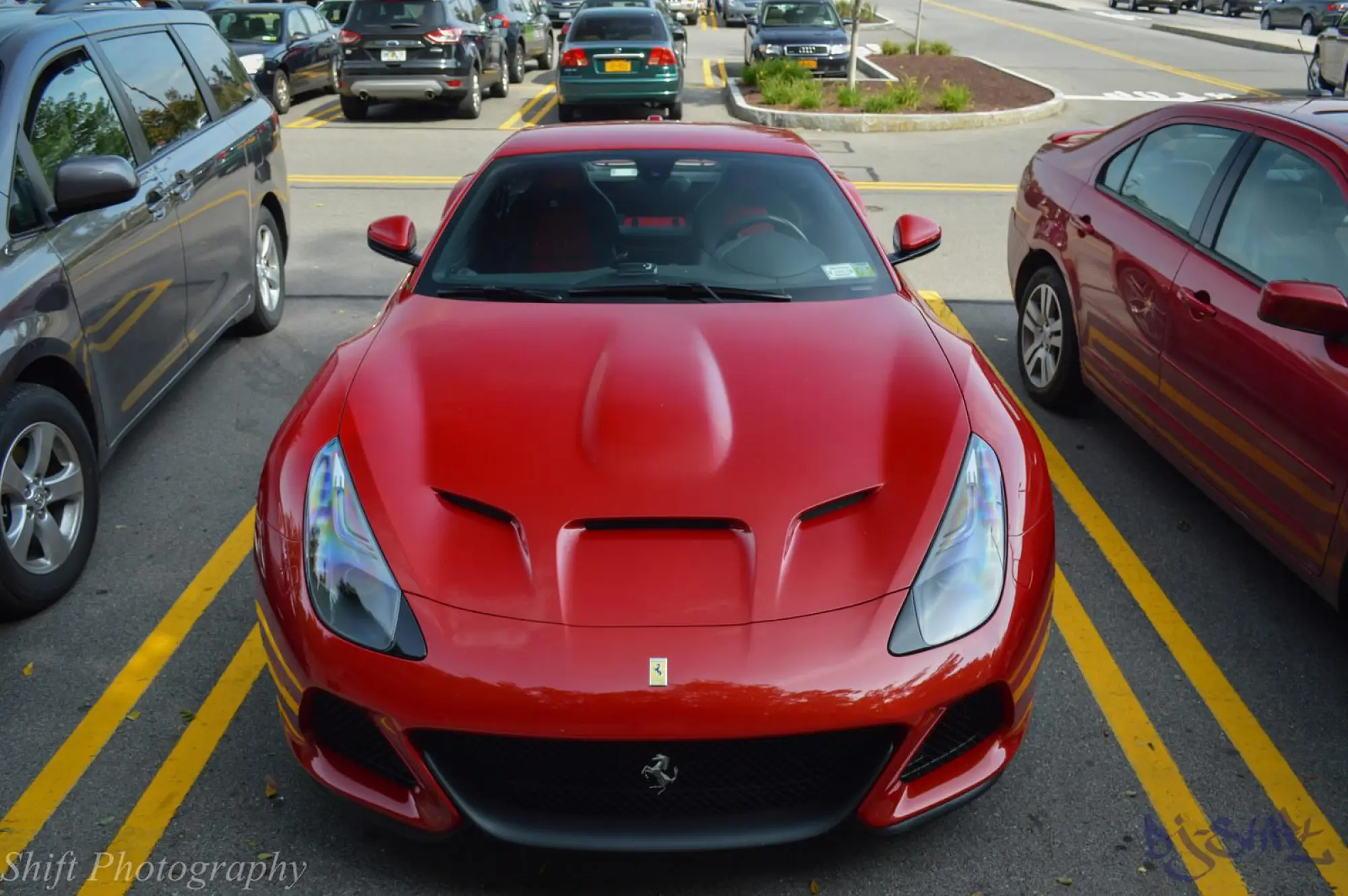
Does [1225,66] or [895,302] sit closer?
[895,302]

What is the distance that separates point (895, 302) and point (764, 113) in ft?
39.9

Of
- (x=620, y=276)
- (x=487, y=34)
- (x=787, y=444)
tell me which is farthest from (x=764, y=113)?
(x=787, y=444)

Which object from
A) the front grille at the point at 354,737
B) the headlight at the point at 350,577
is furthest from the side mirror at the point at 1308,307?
the front grille at the point at 354,737

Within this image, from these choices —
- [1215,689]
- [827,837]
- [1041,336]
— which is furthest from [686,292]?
[1041,336]

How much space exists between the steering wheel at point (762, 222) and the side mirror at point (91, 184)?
2025 mm

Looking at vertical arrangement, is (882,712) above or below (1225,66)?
above

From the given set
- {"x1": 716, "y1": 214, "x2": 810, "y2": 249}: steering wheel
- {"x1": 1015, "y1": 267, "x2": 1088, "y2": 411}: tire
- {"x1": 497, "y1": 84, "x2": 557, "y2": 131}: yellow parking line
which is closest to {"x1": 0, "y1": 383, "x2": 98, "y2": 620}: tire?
{"x1": 716, "y1": 214, "x2": 810, "y2": 249}: steering wheel

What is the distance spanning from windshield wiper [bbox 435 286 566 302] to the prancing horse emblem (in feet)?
5.52

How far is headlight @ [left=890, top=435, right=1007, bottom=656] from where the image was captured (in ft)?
8.50

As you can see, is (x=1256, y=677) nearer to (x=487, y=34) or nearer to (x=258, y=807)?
(x=258, y=807)

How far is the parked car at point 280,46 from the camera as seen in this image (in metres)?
16.8

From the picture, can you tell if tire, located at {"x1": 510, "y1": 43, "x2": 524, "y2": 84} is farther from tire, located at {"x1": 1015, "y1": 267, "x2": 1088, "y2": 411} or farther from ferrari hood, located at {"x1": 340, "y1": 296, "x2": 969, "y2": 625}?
ferrari hood, located at {"x1": 340, "y1": 296, "x2": 969, "y2": 625}

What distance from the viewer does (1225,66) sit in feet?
78.5

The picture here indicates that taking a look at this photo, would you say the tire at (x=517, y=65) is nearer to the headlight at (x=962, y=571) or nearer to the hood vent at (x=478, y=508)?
the hood vent at (x=478, y=508)
